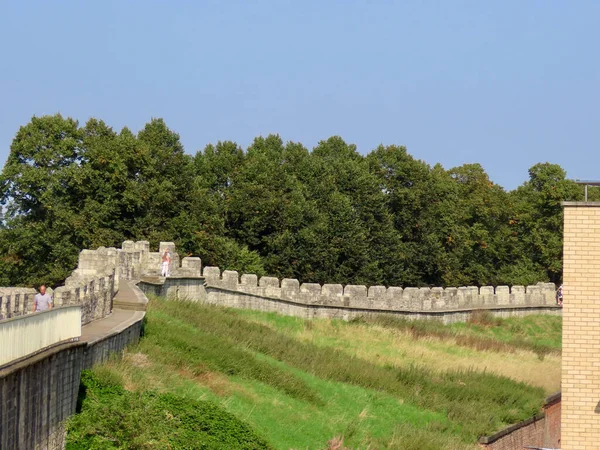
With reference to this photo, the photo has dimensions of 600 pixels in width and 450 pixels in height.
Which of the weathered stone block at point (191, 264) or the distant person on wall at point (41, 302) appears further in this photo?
the weathered stone block at point (191, 264)

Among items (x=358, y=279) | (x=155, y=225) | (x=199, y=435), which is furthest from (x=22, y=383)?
(x=358, y=279)

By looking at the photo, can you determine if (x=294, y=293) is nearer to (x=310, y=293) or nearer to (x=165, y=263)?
(x=310, y=293)

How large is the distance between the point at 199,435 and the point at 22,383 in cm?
524

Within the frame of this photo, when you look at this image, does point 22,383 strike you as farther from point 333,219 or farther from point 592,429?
point 333,219

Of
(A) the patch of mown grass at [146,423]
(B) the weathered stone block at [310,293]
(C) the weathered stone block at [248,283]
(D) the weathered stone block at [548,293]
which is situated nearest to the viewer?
(A) the patch of mown grass at [146,423]

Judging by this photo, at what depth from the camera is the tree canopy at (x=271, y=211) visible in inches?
1857

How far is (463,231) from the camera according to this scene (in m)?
63.7

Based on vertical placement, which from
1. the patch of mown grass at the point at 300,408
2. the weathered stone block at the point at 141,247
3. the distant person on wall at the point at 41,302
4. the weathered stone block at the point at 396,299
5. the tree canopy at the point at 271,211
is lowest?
the patch of mown grass at the point at 300,408

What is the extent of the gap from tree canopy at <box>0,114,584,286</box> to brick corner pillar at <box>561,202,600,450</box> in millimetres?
30233

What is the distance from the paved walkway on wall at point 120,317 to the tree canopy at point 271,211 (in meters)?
15.1

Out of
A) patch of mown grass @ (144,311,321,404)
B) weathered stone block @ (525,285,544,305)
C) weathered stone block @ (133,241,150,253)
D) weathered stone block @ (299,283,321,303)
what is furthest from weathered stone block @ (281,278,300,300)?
patch of mown grass @ (144,311,321,404)

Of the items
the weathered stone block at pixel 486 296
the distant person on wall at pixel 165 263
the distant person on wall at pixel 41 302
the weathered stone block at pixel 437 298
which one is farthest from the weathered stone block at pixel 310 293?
the distant person on wall at pixel 41 302

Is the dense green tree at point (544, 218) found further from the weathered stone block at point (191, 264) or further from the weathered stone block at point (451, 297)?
the weathered stone block at point (191, 264)

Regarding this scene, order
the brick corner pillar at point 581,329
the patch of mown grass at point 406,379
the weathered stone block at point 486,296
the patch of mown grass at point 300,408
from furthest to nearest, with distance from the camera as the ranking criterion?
the weathered stone block at point 486,296 < the patch of mown grass at point 406,379 < the patch of mown grass at point 300,408 < the brick corner pillar at point 581,329
